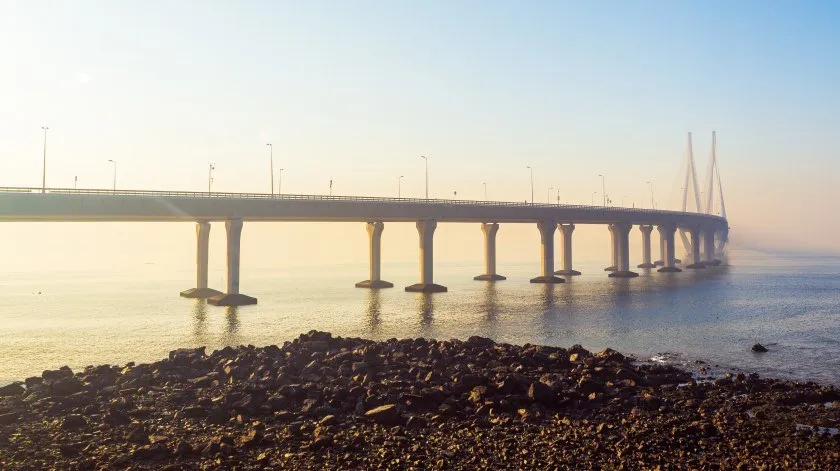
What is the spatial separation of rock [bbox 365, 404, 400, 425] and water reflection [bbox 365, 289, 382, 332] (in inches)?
1234

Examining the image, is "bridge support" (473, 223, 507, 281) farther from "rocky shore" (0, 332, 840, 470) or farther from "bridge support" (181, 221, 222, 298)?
"rocky shore" (0, 332, 840, 470)

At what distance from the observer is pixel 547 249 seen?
442 feet

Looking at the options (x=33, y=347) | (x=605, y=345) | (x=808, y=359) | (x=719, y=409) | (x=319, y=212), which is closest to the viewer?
(x=719, y=409)

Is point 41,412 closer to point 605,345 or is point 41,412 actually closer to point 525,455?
point 525,455

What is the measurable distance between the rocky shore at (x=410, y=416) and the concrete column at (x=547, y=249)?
95.5m

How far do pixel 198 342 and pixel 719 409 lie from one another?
1492 inches

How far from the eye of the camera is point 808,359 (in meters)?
41.7

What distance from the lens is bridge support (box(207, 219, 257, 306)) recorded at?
86.4 meters

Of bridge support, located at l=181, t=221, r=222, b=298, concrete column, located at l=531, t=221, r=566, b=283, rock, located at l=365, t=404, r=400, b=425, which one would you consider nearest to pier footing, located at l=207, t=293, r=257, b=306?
bridge support, located at l=181, t=221, r=222, b=298

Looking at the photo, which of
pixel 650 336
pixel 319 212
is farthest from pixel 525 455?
pixel 319 212

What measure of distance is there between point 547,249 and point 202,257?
6835 cm

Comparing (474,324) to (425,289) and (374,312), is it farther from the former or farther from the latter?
(425,289)

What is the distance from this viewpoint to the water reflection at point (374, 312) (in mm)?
60756

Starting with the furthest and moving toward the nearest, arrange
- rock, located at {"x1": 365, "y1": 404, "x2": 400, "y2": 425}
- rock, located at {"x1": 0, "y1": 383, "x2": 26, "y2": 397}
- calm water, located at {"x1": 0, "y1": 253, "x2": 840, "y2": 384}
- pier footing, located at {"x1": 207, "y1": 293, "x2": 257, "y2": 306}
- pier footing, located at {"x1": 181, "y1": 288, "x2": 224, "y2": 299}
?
pier footing, located at {"x1": 181, "y1": 288, "x2": 224, "y2": 299} < pier footing, located at {"x1": 207, "y1": 293, "x2": 257, "y2": 306} < calm water, located at {"x1": 0, "y1": 253, "x2": 840, "y2": 384} < rock, located at {"x1": 0, "y1": 383, "x2": 26, "y2": 397} < rock, located at {"x1": 365, "y1": 404, "x2": 400, "y2": 425}
